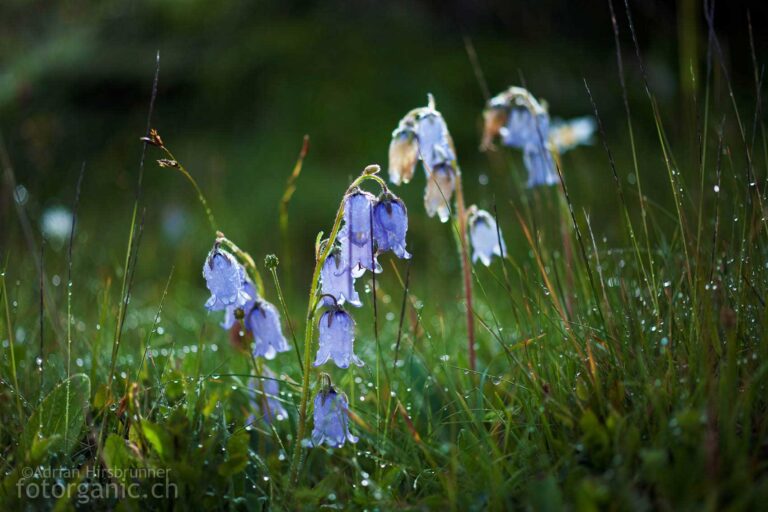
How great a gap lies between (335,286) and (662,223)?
187cm

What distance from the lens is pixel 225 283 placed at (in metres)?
1.84

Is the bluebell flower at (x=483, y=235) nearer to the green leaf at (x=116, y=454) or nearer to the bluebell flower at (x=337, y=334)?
the bluebell flower at (x=337, y=334)

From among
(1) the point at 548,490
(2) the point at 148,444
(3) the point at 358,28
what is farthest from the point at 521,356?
(3) the point at 358,28

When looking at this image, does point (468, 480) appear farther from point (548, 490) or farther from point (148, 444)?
point (148, 444)

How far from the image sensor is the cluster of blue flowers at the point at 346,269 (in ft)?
5.57

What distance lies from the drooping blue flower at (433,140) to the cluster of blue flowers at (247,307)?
2.02ft

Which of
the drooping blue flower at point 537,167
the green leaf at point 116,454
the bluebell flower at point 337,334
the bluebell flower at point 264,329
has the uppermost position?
the drooping blue flower at point 537,167

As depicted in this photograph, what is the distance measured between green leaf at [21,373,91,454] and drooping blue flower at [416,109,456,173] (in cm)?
110

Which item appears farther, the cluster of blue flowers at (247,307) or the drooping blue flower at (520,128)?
the drooping blue flower at (520,128)

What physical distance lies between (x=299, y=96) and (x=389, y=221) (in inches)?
177

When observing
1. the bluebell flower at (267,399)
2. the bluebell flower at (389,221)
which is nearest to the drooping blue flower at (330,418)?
the bluebell flower at (267,399)

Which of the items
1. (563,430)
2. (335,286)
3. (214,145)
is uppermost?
(214,145)

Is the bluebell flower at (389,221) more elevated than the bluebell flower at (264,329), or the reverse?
the bluebell flower at (389,221)

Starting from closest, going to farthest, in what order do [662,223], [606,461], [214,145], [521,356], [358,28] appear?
[606,461] < [521,356] < [662,223] < [214,145] < [358,28]
